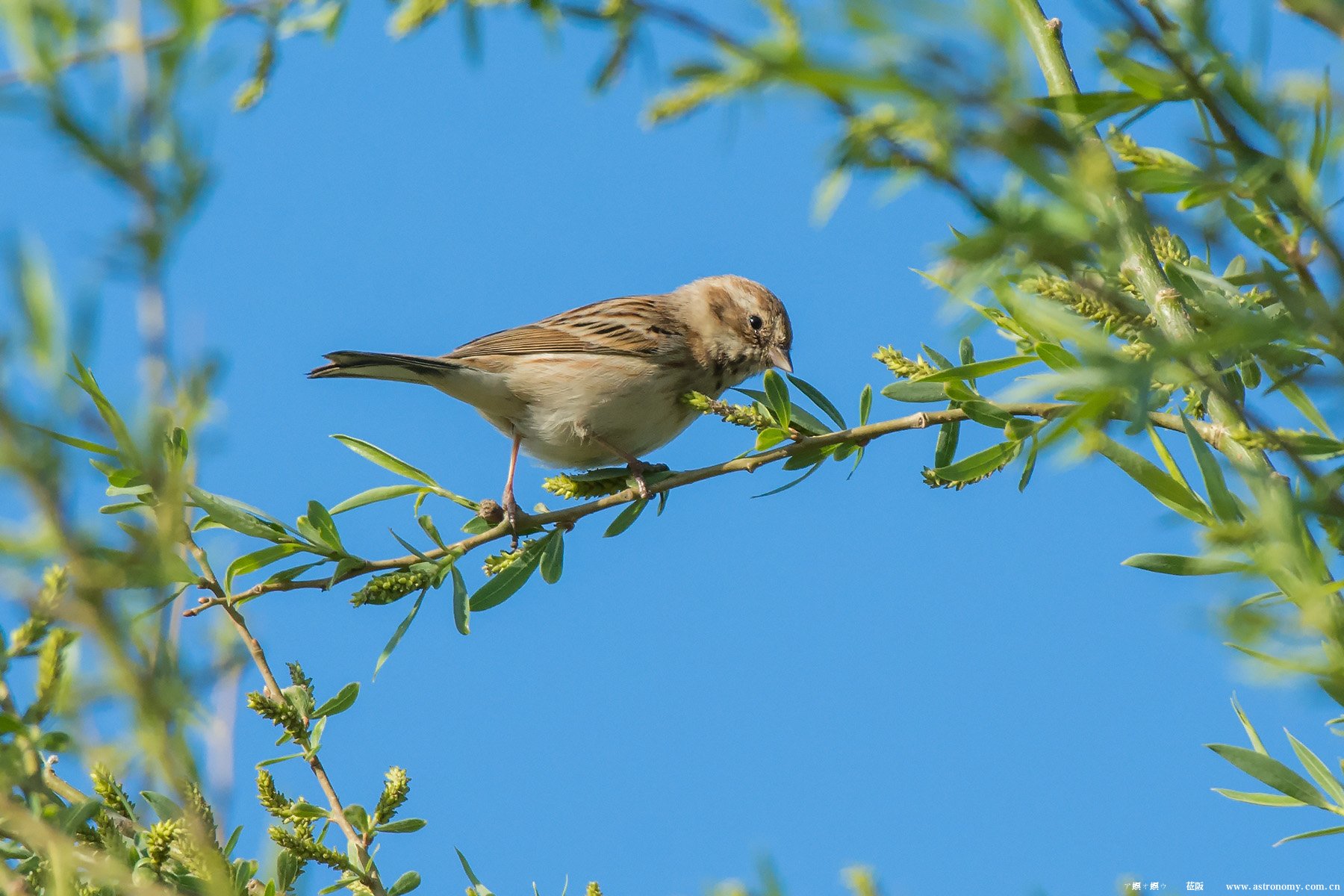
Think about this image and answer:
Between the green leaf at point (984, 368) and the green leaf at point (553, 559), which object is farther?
the green leaf at point (553, 559)

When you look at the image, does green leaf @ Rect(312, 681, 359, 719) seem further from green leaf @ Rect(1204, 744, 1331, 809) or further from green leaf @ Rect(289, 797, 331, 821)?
green leaf @ Rect(1204, 744, 1331, 809)

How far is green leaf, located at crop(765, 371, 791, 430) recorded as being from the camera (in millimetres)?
3172

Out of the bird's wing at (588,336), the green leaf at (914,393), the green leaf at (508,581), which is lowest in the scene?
the green leaf at (914,393)

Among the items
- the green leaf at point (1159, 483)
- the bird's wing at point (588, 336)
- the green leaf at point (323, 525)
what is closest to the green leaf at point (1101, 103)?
the green leaf at point (1159, 483)

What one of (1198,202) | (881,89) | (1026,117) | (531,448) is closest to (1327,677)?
(1198,202)

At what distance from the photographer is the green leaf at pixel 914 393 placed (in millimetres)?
2762

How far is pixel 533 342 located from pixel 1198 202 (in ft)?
18.4

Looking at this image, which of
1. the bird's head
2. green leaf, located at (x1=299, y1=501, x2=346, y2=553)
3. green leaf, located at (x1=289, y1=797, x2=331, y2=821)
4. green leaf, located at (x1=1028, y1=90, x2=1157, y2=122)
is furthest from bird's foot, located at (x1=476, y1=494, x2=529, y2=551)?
the bird's head

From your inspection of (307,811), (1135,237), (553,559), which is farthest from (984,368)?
(307,811)

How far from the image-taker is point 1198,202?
1515 mm

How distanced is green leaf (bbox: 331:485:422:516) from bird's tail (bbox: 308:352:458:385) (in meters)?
2.35

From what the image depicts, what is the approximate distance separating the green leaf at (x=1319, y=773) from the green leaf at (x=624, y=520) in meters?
1.79

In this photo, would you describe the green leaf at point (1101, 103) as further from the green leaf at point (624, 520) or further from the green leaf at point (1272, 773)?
the green leaf at point (624, 520)

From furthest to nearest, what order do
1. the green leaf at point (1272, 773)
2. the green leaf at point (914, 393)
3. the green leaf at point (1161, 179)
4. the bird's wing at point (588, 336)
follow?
the bird's wing at point (588, 336), the green leaf at point (914, 393), the green leaf at point (1272, 773), the green leaf at point (1161, 179)
